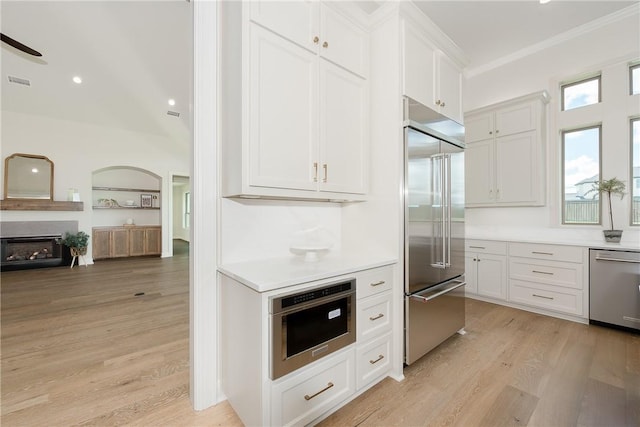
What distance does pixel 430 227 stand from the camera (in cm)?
222

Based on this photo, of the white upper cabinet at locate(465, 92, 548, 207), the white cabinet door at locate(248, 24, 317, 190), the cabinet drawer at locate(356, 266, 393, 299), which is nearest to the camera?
the white cabinet door at locate(248, 24, 317, 190)

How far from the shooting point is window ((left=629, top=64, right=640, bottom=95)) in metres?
2.96

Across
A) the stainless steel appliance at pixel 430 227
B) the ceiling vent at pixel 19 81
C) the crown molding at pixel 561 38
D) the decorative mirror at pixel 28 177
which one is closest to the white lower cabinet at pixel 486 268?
the stainless steel appliance at pixel 430 227

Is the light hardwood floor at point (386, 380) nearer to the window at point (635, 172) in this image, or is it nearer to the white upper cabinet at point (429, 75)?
the window at point (635, 172)

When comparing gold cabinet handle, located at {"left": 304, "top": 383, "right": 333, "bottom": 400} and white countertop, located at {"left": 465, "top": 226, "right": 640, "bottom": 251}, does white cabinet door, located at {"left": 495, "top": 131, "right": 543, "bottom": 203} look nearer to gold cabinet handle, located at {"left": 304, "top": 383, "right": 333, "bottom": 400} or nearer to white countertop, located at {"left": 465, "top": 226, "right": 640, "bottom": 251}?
white countertop, located at {"left": 465, "top": 226, "right": 640, "bottom": 251}

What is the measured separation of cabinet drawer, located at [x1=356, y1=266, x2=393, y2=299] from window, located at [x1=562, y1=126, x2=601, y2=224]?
3.07m

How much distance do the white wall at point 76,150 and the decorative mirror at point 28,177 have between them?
4.3 inches

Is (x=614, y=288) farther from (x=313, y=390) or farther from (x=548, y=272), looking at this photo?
(x=313, y=390)

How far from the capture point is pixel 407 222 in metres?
2.00

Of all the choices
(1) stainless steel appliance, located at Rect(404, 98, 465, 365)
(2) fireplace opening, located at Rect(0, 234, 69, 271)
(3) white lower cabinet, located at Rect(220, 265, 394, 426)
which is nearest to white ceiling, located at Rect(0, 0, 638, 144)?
(1) stainless steel appliance, located at Rect(404, 98, 465, 365)

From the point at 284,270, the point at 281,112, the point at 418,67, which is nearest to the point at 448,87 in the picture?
the point at 418,67

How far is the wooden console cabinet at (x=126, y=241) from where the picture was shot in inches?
269

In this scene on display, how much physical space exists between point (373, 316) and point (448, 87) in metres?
2.20

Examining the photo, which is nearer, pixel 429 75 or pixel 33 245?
pixel 429 75
